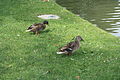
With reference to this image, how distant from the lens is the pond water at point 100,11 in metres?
21.7

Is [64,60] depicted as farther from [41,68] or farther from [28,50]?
[28,50]

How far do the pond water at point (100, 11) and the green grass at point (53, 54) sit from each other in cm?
363

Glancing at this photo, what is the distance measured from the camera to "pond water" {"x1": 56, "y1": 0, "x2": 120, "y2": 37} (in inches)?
855

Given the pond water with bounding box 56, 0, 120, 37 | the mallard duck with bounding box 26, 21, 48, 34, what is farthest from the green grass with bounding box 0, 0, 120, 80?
the pond water with bounding box 56, 0, 120, 37

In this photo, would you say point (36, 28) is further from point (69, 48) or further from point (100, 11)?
point (100, 11)

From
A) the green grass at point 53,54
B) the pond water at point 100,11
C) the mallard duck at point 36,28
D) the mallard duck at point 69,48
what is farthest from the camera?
the pond water at point 100,11

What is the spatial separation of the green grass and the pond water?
3.63 meters

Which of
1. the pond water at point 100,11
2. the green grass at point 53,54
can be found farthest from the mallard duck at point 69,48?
the pond water at point 100,11

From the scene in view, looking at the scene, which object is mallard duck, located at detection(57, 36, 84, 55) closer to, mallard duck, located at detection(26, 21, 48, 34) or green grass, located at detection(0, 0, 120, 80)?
green grass, located at detection(0, 0, 120, 80)

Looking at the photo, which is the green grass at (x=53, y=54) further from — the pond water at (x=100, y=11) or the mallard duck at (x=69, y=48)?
the pond water at (x=100, y=11)

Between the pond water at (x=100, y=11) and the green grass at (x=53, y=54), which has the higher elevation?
the green grass at (x=53, y=54)

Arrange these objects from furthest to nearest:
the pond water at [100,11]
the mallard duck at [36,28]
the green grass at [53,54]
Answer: the pond water at [100,11] < the mallard duck at [36,28] < the green grass at [53,54]

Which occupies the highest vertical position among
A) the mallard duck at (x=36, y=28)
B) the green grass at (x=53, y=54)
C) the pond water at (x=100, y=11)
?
the mallard duck at (x=36, y=28)

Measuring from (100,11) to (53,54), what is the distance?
1602 centimetres
